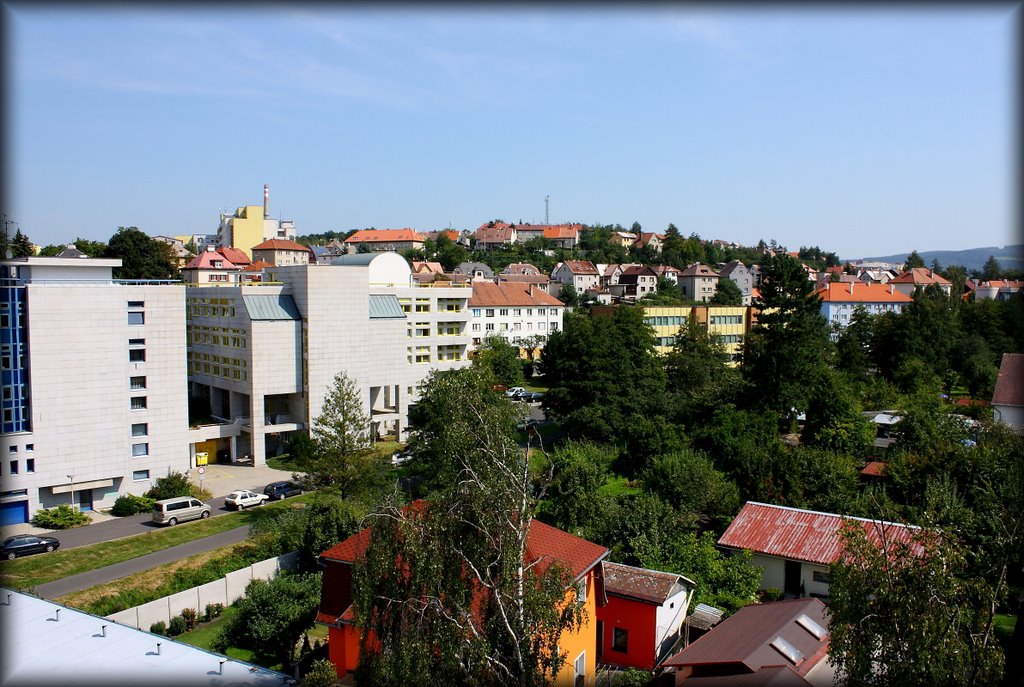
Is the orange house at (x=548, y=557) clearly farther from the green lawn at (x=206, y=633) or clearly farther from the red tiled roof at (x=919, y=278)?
the red tiled roof at (x=919, y=278)

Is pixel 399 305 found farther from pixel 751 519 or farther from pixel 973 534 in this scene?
pixel 973 534

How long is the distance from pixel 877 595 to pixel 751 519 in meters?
8.94

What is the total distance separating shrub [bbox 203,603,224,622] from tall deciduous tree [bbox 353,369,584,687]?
336 inches

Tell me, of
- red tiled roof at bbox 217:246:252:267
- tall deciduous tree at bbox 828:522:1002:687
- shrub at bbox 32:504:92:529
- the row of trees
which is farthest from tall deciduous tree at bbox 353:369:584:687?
red tiled roof at bbox 217:246:252:267

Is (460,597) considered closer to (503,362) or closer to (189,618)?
(189,618)

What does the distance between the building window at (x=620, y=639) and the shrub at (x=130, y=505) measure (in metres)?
12.2

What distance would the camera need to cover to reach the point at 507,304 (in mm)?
36812

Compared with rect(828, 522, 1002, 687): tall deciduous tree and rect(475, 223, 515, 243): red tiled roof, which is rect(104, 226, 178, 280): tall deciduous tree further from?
rect(475, 223, 515, 243): red tiled roof

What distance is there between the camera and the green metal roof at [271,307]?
69.2 feet

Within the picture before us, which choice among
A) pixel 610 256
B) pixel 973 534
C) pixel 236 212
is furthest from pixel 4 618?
pixel 610 256

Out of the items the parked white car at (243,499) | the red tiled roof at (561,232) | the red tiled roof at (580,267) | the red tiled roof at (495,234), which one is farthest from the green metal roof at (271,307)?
the red tiled roof at (561,232)

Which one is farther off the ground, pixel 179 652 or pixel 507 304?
pixel 507 304

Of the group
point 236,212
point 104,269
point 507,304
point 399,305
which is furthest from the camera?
point 236,212

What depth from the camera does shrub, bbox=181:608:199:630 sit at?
1210 cm
